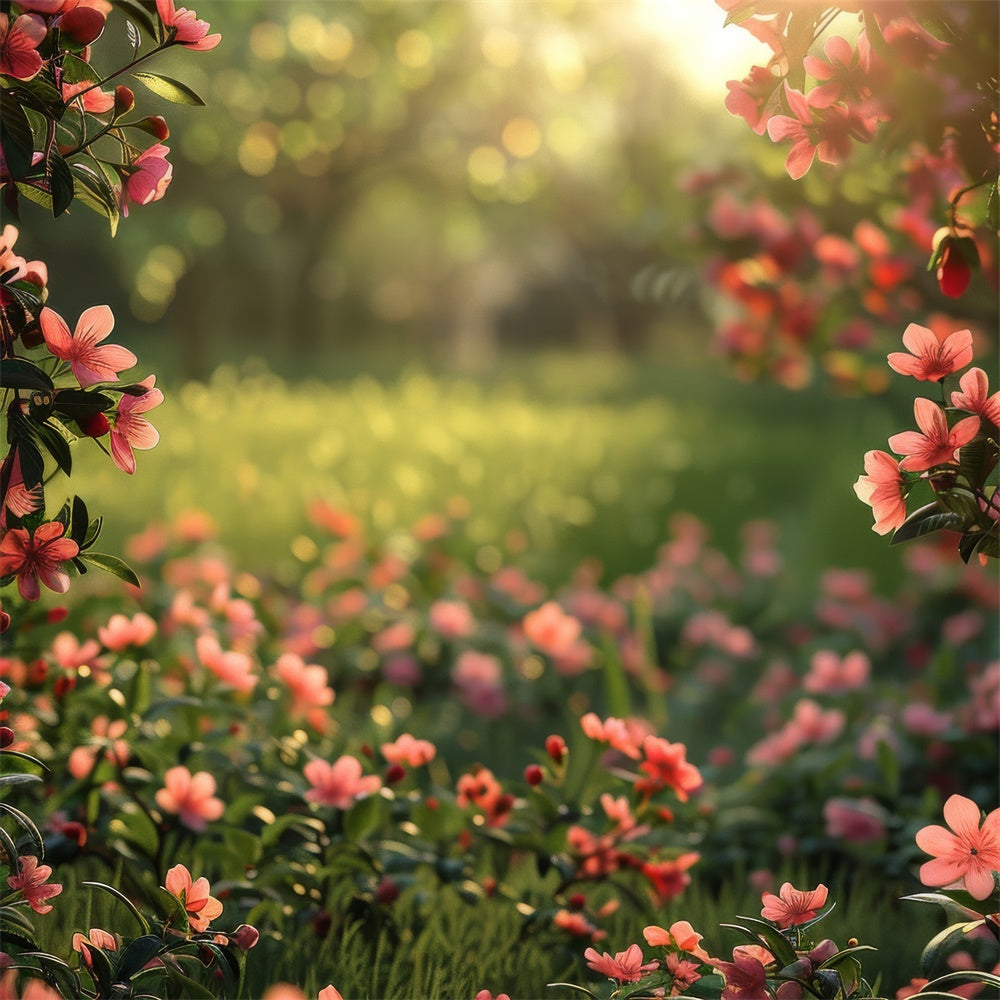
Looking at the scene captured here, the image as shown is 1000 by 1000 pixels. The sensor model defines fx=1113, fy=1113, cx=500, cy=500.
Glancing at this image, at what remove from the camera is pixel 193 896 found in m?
1.50

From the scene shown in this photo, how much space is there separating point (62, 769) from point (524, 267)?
3300 centimetres

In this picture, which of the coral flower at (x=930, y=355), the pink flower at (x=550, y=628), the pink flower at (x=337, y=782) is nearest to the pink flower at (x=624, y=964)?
the pink flower at (x=337, y=782)

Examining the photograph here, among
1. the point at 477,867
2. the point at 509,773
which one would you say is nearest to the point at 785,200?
the point at 509,773

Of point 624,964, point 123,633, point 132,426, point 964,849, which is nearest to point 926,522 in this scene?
point 964,849

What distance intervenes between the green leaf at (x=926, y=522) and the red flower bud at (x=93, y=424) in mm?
1010

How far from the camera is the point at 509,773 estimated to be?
355cm

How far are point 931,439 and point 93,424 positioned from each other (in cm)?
107

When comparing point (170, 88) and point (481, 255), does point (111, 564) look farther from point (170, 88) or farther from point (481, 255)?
point (481, 255)

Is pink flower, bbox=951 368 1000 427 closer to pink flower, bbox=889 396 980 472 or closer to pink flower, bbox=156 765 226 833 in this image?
pink flower, bbox=889 396 980 472

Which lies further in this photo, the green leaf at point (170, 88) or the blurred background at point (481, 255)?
the blurred background at point (481, 255)

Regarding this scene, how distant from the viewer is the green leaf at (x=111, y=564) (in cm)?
142

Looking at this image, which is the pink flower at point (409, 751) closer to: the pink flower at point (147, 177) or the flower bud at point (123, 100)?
the pink flower at point (147, 177)

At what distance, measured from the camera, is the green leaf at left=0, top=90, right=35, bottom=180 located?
133 centimetres

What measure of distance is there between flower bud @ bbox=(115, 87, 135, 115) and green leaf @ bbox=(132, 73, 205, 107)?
0.03 meters
